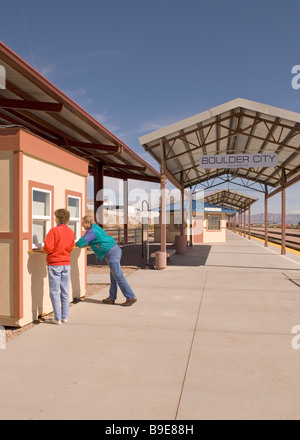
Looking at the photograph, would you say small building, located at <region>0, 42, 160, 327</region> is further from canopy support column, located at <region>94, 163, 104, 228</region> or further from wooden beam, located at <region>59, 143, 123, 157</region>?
canopy support column, located at <region>94, 163, 104, 228</region>

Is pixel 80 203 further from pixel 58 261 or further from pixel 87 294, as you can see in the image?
pixel 58 261

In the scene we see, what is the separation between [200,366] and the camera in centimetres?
379

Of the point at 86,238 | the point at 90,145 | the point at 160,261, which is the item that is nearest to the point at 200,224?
the point at 160,261

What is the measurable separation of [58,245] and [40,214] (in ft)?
3.16

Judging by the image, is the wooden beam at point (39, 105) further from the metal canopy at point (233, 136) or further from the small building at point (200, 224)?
the small building at point (200, 224)

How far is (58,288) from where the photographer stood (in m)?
5.26

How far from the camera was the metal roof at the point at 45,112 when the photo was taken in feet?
19.5

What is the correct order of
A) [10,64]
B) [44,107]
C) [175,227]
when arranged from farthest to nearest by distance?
1. [175,227]
2. [44,107]
3. [10,64]

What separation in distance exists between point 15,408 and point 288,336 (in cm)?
359
